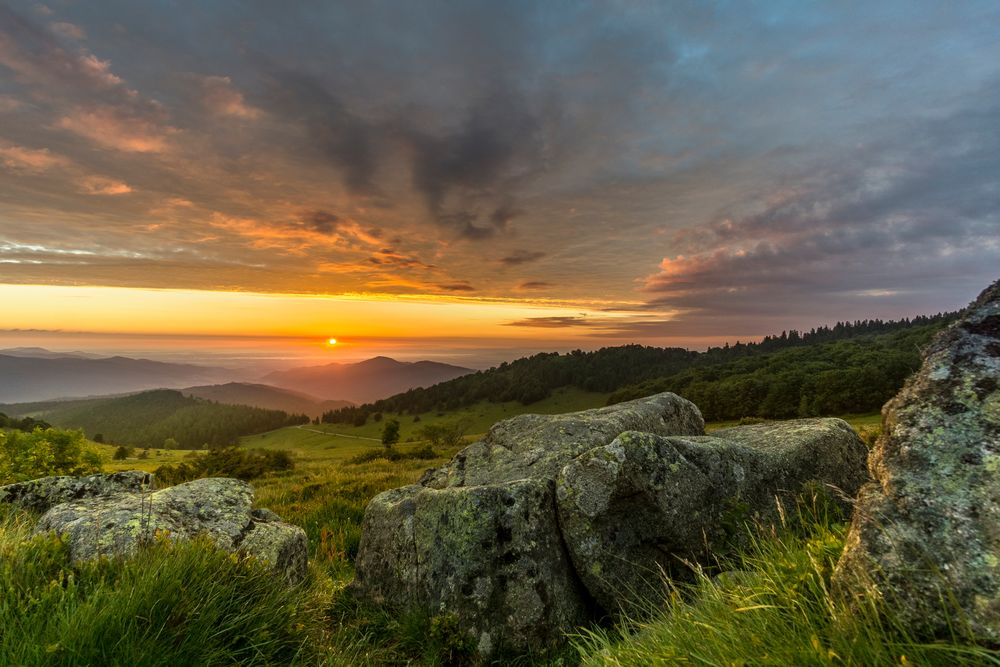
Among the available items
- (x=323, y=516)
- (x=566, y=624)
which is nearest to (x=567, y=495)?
(x=566, y=624)

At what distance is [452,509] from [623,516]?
2.93 m

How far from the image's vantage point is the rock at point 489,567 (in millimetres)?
7711

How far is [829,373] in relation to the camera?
146000 millimetres

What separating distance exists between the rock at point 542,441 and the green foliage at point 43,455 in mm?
27211

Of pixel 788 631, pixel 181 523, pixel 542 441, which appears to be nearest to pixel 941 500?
pixel 788 631

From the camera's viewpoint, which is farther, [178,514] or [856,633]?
[178,514]

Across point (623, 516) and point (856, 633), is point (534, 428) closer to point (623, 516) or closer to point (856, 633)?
point (623, 516)

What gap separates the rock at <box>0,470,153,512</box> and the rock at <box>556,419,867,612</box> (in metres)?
8.78

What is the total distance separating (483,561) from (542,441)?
373 cm

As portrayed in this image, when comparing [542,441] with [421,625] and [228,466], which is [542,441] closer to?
[421,625]

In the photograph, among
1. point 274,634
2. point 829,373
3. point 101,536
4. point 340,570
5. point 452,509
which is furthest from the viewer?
point 829,373

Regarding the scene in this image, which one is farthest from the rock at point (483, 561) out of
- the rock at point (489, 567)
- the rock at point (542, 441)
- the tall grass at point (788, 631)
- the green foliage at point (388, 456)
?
the green foliage at point (388, 456)

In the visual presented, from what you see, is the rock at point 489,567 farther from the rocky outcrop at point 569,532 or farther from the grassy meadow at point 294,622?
the grassy meadow at point 294,622

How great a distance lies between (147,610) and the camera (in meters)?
4.77
